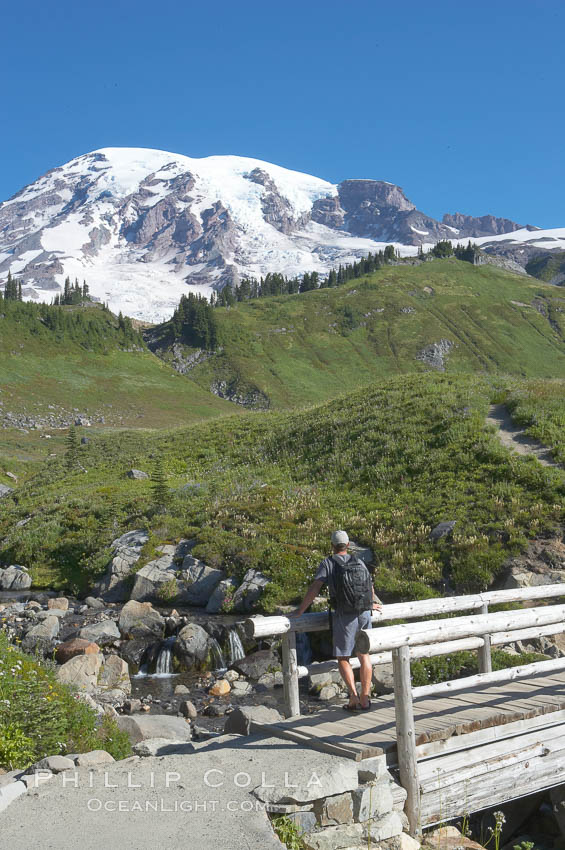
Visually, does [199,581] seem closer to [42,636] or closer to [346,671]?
[42,636]

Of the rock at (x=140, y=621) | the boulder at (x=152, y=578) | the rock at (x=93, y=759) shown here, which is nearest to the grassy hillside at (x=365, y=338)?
the boulder at (x=152, y=578)

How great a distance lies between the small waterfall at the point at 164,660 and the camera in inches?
677

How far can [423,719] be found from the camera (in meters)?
9.24

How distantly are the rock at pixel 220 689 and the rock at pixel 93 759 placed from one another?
6973 mm

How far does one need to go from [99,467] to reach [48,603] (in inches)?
868

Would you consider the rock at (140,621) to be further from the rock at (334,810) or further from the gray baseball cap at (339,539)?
the rock at (334,810)

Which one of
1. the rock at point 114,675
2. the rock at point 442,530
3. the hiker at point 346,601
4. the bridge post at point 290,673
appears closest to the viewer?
the hiker at point 346,601

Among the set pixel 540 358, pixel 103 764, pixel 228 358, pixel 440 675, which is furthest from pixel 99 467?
pixel 540 358

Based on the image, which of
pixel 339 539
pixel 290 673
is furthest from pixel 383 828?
pixel 339 539

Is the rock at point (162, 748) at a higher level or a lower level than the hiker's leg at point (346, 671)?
lower

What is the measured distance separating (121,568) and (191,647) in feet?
24.4

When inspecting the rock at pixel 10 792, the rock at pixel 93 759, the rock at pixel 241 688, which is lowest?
the rock at pixel 241 688

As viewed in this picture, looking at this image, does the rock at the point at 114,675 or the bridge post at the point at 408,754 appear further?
the rock at the point at 114,675

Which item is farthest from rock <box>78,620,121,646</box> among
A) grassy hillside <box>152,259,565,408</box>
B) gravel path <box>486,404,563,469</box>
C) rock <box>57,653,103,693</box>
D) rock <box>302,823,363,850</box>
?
grassy hillside <box>152,259,565,408</box>
